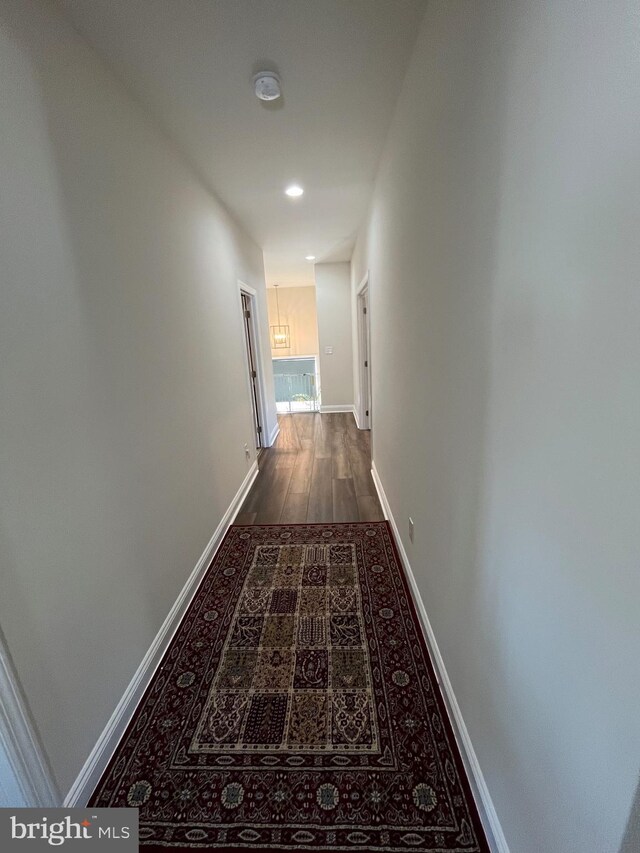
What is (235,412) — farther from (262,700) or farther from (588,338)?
(588,338)

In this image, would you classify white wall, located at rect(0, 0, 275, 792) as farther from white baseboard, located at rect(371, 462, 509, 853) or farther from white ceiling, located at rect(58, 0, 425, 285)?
white baseboard, located at rect(371, 462, 509, 853)

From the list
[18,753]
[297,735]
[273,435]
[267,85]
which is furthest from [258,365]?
[18,753]

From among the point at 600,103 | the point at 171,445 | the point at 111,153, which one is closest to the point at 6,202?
the point at 111,153

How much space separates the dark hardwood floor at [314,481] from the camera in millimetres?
3115

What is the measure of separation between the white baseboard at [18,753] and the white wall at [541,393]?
1348mm

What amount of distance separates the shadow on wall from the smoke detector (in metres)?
2.55

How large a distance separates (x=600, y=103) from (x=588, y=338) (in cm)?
36

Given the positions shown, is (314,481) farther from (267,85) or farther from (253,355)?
(267,85)

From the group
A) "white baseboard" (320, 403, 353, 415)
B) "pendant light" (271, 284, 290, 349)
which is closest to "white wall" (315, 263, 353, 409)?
"white baseboard" (320, 403, 353, 415)

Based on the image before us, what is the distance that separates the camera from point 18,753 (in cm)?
98

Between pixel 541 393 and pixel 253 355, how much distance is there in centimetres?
411

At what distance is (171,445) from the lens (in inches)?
79.7

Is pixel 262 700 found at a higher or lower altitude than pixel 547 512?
lower

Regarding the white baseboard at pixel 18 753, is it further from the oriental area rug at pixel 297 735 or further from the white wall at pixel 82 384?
the oriental area rug at pixel 297 735
